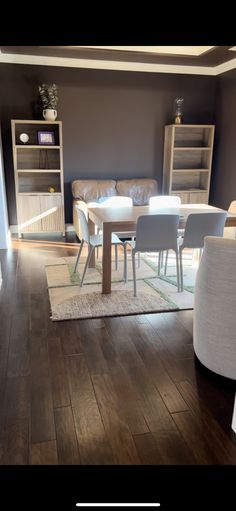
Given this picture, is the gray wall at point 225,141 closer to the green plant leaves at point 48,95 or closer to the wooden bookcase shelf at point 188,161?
the wooden bookcase shelf at point 188,161

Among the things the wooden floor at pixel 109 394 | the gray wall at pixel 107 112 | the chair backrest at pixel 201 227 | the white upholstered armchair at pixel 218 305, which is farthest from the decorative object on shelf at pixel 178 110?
the white upholstered armchair at pixel 218 305

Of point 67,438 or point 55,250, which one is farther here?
point 55,250

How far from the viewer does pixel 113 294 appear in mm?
3424

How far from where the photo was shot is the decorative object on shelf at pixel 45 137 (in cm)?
557

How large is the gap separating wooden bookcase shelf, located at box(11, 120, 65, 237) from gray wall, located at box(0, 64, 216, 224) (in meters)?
0.15

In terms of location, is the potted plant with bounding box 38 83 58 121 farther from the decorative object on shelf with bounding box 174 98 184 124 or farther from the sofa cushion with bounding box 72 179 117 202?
the decorative object on shelf with bounding box 174 98 184 124

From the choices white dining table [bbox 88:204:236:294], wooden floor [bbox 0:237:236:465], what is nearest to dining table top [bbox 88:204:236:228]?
white dining table [bbox 88:204:236:294]

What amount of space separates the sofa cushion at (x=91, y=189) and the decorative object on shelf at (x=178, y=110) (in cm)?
153

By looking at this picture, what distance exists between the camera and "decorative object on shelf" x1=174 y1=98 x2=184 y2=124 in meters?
5.97

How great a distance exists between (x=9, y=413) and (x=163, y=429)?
79 cm

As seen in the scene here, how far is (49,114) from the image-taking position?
5363 millimetres
